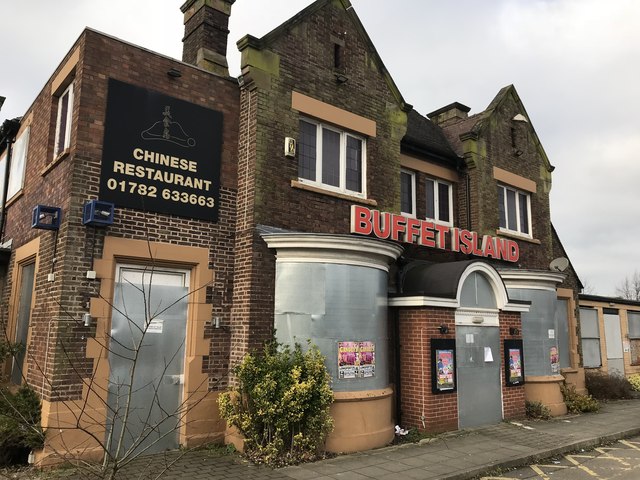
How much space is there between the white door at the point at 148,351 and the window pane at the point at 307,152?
311 centimetres

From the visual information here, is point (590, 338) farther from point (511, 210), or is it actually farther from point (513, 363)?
point (513, 363)

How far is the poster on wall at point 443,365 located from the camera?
10.3 m

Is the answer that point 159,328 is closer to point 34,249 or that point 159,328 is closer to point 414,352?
point 34,249

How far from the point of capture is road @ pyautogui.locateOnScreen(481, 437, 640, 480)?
784 cm

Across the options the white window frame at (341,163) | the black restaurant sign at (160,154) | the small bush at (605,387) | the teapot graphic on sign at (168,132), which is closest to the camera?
the black restaurant sign at (160,154)

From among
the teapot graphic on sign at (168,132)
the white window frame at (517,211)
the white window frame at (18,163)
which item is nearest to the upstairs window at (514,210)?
the white window frame at (517,211)

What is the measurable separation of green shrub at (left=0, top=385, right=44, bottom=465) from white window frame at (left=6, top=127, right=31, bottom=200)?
5519 mm

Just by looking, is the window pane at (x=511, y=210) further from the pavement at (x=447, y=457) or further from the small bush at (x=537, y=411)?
the pavement at (x=447, y=457)

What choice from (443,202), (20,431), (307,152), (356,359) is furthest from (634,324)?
(20,431)

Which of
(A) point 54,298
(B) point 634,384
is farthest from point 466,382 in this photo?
(B) point 634,384

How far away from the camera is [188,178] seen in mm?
9367

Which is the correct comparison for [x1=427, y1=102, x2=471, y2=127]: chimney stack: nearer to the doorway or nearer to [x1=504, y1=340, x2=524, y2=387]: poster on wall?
[x1=504, y1=340, x2=524, y2=387]: poster on wall

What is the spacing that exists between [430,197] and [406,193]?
1039 mm

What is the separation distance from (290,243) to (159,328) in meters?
2.65
